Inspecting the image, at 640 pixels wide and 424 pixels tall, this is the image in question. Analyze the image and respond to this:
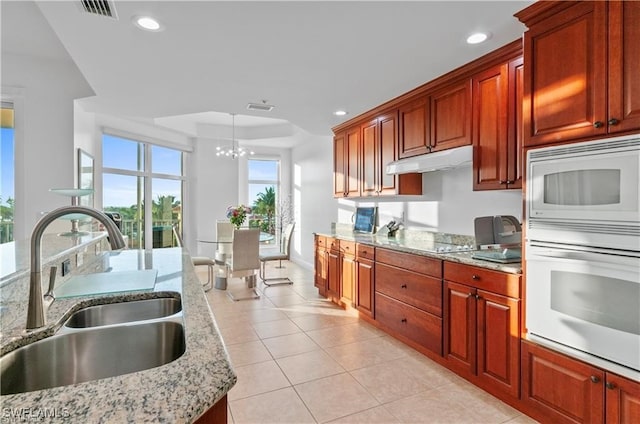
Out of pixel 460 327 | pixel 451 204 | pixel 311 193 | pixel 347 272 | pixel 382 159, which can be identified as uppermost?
pixel 382 159

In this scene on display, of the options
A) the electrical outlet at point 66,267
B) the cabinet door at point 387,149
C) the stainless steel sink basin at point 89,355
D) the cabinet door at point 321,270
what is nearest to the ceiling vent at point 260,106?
the cabinet door at point 387,149

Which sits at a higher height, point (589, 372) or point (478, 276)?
point (478, 276)

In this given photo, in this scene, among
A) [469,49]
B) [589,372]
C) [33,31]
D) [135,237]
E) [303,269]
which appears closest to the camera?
[589,372]

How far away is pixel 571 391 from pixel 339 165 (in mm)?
3702

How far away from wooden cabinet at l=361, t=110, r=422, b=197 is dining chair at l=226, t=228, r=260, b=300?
1.75m

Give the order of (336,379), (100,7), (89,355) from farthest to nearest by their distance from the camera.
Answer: (336,379) < (100,7) < (89,355)

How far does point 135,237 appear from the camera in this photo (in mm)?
6035

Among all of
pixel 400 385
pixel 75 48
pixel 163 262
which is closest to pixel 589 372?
pixel 400 385

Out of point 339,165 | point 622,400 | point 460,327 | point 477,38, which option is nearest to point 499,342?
point 460,327

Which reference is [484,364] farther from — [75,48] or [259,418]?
[75,48]

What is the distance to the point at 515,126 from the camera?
241 cm

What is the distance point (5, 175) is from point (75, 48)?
6.97 feet

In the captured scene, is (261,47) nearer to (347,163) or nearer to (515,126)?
(515,126)

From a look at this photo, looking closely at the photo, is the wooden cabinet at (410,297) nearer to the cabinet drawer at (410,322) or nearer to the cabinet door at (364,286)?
the cabinet drawer at (410,322)
